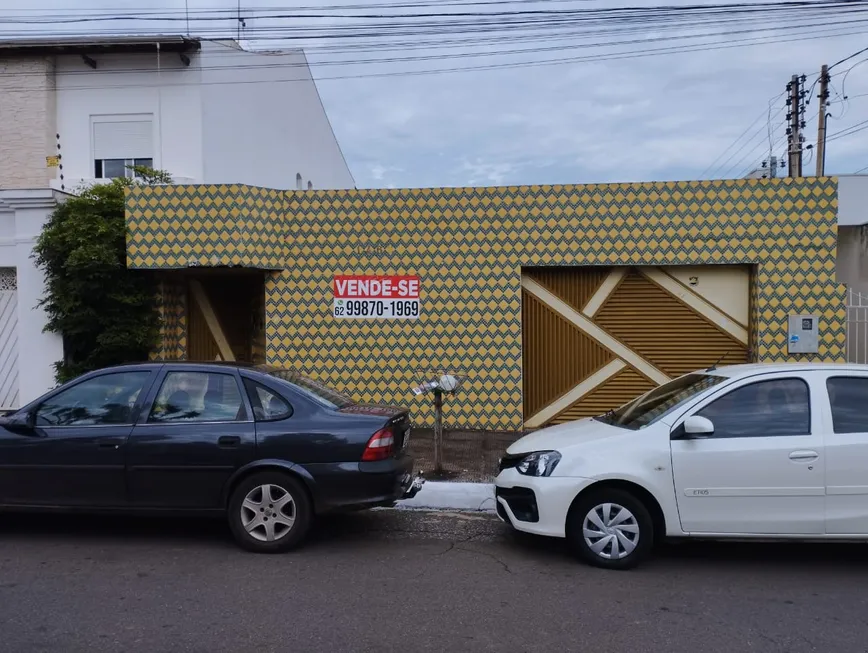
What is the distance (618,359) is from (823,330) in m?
2.90

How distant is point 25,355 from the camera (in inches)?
459

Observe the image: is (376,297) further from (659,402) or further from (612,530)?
(612,530)

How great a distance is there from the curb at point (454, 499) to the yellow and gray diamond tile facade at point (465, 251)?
341 centimetres

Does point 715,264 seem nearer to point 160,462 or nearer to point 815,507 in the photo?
point 815,507

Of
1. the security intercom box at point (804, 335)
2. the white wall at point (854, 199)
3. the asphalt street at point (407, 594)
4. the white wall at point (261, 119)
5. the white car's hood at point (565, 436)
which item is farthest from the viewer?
the white wall at point (854, 199)

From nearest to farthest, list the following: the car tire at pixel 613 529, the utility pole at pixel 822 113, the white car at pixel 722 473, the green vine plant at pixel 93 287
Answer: the white car at pixel 722 473
the car tire at pixel 613 529
the green vine plant at pixel 93 287
the utility pole at pixel 822 113

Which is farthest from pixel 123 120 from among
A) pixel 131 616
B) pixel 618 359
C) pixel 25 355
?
pixel 131 616

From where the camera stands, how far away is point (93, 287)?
11.0 m

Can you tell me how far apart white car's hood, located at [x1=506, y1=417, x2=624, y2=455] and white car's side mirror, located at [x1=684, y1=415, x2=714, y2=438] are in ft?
1.72

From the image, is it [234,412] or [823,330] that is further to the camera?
[823,330]

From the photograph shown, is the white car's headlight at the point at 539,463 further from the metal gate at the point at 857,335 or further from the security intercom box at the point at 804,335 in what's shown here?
the metal gate at the point at 857,335

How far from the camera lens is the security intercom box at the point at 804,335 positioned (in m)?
10.9

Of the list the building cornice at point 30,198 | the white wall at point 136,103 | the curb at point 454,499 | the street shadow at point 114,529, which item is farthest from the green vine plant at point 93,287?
the curb at point 454,499

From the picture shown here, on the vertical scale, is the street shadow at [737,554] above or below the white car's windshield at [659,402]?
below
